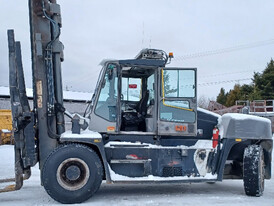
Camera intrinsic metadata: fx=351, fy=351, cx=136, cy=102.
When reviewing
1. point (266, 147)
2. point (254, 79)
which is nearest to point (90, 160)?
point (266, 147)

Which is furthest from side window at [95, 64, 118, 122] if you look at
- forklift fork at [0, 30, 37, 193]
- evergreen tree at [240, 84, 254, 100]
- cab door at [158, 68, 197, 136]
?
evergreen tree at [240, 84, 254, 100]

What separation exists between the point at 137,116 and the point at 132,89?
0.75 meters

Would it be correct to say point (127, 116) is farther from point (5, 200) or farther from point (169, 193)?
point (5, 200)

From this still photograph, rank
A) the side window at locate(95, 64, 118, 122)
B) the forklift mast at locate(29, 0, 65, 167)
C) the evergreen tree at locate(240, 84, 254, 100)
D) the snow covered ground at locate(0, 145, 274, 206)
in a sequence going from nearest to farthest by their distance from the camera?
1. the snow covered ground at locate(0, 145, 274, 206)
2. the forklift mast at locate(29, 0, 65, 167)
3. the side window at locate(95, 64, 118, 122)
4. the evergreen tree at locate(240, 84, 254, 100)

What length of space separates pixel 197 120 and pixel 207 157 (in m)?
0.89

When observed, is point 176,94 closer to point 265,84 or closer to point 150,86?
point 150,86

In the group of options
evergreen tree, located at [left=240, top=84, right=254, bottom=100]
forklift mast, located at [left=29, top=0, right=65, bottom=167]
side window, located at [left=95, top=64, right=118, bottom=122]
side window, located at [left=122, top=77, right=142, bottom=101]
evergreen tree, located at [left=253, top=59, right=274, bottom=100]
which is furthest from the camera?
evergreen tree, located at [left=240, top=84, right=254, bottom=100]

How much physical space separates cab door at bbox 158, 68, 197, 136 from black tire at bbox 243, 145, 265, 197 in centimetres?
133

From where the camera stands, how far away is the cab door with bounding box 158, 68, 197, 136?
295 inches

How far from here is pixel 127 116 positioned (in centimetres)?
790

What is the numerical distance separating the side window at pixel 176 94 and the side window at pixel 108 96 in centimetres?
102

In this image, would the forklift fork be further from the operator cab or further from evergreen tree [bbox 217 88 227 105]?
evergreen tree [bbox 217 88 227 105]

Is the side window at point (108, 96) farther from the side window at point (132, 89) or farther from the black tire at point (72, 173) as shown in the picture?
the black tire at point (72, 173)

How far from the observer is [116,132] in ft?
24.3
